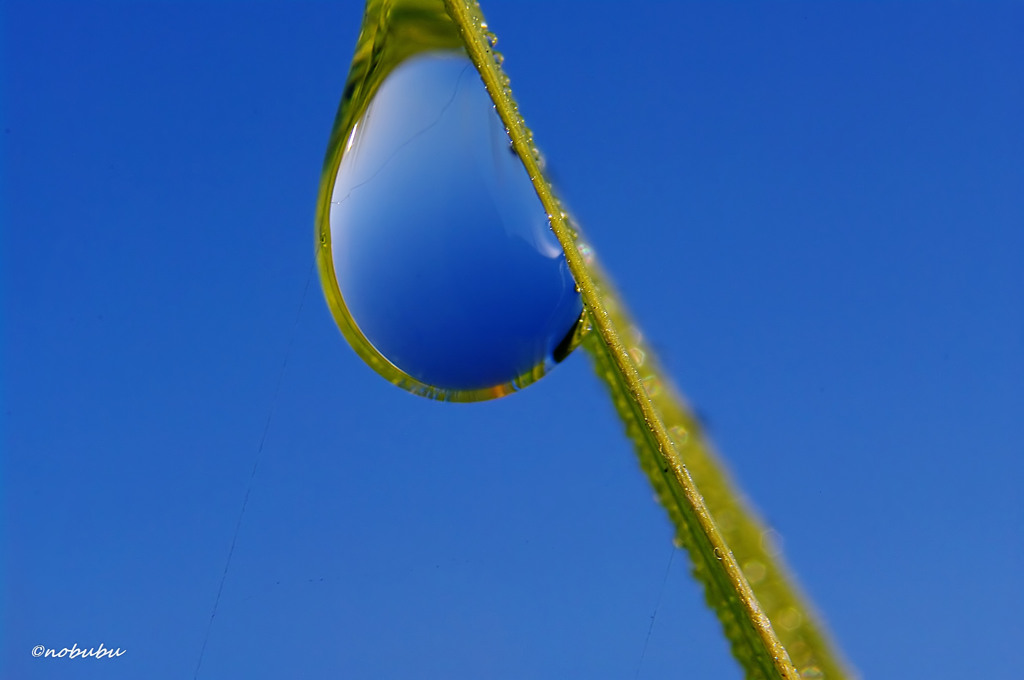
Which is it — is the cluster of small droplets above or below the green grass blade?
above

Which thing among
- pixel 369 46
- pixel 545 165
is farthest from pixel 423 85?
pixel 545 165

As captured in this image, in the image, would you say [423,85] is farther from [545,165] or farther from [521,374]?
[521,374]

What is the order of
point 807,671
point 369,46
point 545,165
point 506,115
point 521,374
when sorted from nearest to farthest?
point 807,671 → point 506,115 → point 545,165 → point 369,46 → point 521,374

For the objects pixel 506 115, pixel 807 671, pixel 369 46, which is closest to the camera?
pixel 807 671

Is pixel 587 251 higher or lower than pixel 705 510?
higher

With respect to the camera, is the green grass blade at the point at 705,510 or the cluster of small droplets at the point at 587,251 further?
the cluster of small droplets at the point at 587,251

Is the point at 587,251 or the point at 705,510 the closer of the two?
the point at 705,510

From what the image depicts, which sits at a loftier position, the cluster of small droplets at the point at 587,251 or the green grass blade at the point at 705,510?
the cluster of small droplets at the point at 587,251

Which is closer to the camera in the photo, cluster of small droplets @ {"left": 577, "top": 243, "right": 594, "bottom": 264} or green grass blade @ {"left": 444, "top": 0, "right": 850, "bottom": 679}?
green grass blade @ {"left": 444, "top": 0, "right": 850, "bottom": 679}
